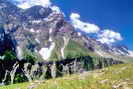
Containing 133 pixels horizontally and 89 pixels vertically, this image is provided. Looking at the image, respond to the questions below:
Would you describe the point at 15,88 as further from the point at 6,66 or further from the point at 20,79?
the point at 6,66

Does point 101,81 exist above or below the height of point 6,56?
below

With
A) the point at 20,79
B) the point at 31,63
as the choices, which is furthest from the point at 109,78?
the point at 31,63

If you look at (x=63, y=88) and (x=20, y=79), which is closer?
(x=63, y=88)

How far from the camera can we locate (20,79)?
423ft

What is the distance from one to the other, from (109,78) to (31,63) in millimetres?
84382

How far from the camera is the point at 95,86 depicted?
5875 cm

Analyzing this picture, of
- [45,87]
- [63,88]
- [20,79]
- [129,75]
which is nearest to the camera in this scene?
[63,88]

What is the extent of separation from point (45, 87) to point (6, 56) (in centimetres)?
8289

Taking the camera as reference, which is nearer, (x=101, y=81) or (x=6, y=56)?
(x=101, y=81)

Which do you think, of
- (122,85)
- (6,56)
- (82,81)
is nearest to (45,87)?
(82,81)

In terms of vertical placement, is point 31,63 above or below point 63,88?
above

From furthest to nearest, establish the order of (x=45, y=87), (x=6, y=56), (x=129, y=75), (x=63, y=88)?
(x=6, y=56), (x=129, y=75), (x=45, y=87), (x=63, y=88)

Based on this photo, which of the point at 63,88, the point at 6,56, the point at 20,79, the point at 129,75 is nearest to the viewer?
the point at 63,88

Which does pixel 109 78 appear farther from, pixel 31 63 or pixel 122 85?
pixel 31 63
